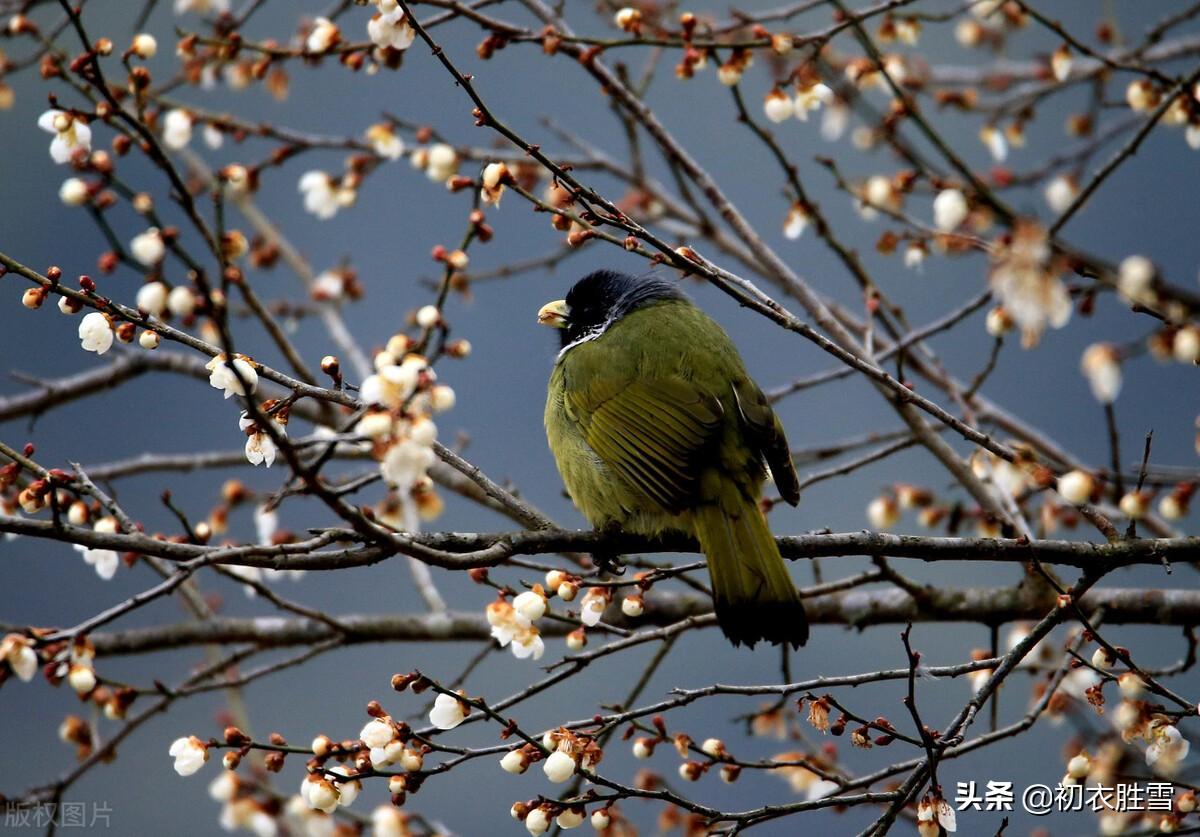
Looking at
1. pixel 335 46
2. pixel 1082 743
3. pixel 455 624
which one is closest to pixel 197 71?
pixel 335 46

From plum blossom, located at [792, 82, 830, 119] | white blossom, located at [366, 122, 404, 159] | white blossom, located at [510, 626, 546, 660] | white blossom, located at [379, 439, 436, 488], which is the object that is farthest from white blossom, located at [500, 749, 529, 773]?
white blossom, located at [366, 122, 404, 159]

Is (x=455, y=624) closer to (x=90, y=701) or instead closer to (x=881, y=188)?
(x=90, y=701)

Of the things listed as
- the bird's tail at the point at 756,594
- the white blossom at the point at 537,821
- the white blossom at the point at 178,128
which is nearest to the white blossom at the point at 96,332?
the white blossom at the point at 537,821

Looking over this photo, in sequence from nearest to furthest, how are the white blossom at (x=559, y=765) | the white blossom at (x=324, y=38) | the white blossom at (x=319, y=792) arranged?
the white blossom at (x=319, y=792) < the white blossom at (x=559, y=765) < the white blossom at (x=324, y=38)

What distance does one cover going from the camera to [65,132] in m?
3.71

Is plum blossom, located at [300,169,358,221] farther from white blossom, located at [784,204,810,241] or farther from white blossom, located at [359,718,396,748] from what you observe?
white blossom, located at [359,718,396,748]

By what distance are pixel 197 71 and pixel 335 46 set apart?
43.6 inches

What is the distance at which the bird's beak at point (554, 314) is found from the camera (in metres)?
4.82

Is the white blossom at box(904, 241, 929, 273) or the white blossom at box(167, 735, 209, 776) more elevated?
the white blossom at box(904, 241, 929, 273)

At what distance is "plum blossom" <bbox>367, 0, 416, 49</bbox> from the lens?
3.33 metres

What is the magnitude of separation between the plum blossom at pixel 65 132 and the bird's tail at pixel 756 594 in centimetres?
229

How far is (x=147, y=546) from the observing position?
8.45ft

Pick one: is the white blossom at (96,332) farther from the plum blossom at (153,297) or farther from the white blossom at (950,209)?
the white blossom at (950,209)

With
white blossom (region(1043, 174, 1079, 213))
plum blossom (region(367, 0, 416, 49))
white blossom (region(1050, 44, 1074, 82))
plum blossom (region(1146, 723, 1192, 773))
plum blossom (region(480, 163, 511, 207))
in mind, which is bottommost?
plum blossom (region(1146, 723, 1192, 773))
